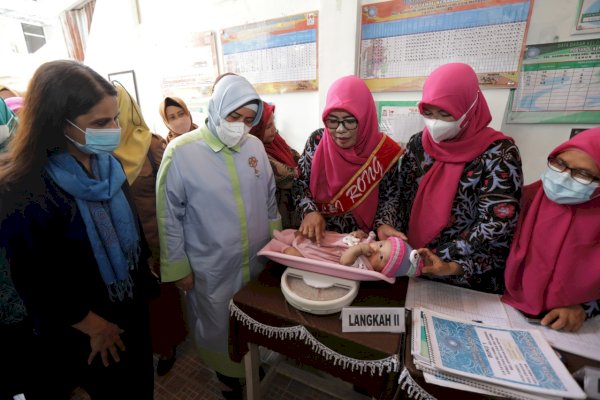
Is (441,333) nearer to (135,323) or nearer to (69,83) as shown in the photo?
(135,323)

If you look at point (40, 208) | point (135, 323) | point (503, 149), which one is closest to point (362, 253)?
point (503, 149)

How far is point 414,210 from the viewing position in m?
1.35

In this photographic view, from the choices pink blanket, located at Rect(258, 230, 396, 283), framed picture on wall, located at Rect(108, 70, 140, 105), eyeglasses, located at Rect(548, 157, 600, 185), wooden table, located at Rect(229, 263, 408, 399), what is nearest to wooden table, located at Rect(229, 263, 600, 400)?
wooden table, located at Rect(229, 263, 408, 399)

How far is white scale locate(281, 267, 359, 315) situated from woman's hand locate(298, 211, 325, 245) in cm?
22

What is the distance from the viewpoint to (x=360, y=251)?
4.00 ft

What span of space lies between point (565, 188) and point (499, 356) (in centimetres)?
62

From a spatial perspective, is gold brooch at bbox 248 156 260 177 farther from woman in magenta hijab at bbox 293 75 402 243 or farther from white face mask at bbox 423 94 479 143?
white face mask at bbox 423 94 479 143

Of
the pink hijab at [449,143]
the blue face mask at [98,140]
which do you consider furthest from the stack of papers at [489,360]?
the blue face mask at [98,140]

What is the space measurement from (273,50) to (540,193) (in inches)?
81.9

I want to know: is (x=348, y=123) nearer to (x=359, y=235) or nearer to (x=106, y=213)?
(x=359, y=235)

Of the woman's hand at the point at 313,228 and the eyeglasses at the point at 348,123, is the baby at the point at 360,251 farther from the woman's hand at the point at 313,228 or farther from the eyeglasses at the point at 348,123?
the eyeglasses at the point at 348,123

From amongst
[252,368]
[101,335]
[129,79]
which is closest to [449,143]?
[252,368]

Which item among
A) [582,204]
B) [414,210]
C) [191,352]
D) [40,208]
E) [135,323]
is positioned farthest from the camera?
[191,352]

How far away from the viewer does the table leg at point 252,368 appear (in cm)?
130
